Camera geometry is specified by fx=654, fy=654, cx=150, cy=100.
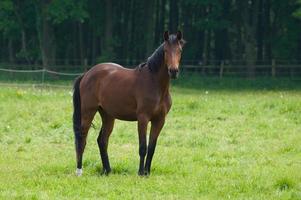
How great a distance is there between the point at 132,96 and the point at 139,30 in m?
42.6

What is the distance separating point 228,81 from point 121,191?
1146 inches

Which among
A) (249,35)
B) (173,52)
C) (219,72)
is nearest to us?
(173,52)

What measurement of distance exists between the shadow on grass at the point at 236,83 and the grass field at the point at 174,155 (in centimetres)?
1300

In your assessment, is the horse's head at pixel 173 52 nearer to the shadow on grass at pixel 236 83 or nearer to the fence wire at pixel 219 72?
the shadow on grass at pixel 236 83

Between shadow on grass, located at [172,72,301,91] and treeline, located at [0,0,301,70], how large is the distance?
349 cm

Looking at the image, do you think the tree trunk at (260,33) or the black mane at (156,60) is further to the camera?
the tree trunk at (260,33)

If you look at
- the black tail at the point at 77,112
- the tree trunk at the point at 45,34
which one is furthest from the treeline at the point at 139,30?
the black tail at the point at 77,112

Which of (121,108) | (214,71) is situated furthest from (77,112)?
(214,71)

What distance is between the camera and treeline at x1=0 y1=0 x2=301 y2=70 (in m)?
44.6

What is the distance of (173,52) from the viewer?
10008 millimetres

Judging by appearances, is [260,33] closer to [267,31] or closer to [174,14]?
[267,31]

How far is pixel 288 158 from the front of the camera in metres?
12.4

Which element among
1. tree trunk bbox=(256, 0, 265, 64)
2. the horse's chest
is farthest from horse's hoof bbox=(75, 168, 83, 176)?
tree trunk bbox=(256, 0, 265, 64)

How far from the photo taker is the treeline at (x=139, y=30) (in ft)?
146
